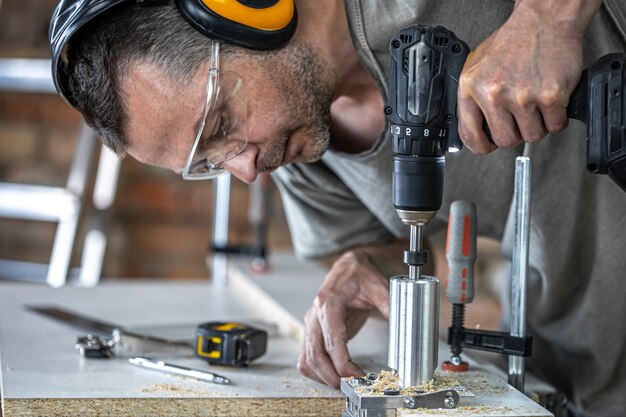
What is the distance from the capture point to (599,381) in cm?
155

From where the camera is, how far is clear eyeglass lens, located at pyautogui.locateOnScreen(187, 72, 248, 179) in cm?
137

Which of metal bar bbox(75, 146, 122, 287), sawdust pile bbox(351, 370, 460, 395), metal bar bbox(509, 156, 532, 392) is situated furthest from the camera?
metal bar bbox(75, 146, 122, 287)

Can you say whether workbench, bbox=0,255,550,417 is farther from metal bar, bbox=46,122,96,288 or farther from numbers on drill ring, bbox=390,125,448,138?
metal bar, bbox=46,122,96,288

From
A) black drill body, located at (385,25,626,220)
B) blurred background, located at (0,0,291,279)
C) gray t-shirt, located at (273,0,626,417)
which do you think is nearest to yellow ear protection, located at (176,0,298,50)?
gray t-shirt, located at (273,0,626,417)

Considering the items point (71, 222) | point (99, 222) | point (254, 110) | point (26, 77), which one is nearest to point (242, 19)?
point (254, 110)

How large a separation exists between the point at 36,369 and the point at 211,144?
44cm

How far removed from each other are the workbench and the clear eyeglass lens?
324mm

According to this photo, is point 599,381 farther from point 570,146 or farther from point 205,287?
point 205,287

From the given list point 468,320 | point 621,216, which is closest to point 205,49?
point 621,216

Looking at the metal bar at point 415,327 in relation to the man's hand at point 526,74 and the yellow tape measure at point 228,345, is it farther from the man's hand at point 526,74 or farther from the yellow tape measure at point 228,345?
the yellow tape measure at point 228,345

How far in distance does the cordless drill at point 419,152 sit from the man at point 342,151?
0.08 metres

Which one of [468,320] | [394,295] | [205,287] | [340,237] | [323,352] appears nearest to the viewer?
[394,295]

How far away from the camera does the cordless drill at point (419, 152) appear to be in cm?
103

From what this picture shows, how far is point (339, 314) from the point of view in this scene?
137 cm
